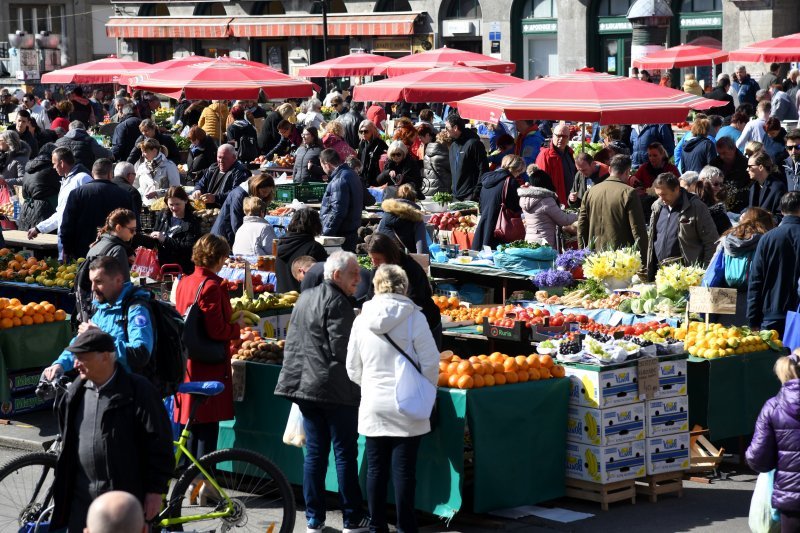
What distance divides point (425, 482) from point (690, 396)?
245 centimetres

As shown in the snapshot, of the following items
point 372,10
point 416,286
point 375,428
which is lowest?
point 375,428

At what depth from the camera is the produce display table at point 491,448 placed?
853 cm

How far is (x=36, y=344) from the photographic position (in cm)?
1159

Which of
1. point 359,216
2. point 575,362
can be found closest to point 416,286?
point 575,362

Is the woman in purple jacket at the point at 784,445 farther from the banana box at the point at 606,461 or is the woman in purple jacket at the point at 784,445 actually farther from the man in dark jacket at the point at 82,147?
the man in dark jacket at the point at 82,147

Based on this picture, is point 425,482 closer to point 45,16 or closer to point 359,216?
point 359,216

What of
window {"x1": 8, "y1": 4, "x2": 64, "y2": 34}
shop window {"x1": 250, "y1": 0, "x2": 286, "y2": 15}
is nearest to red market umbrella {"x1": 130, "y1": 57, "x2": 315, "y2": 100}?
shop window {"x1": 250, "y1": 0, "x2": 286, "y2": 15}

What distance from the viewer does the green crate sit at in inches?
723

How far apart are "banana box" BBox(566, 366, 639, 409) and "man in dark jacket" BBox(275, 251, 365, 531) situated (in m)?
1.59

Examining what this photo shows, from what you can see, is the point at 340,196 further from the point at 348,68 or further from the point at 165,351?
the point at 348,68

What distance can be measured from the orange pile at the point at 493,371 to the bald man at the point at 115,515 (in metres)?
4.27

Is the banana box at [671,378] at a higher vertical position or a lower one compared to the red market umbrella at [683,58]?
lower

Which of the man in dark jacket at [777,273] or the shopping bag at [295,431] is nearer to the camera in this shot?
the shopping bag at [295,431]

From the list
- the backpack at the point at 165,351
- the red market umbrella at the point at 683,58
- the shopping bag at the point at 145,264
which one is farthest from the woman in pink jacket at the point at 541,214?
the red market umbrella at the point at 683,58
